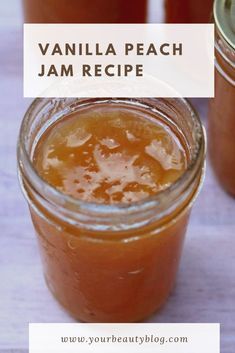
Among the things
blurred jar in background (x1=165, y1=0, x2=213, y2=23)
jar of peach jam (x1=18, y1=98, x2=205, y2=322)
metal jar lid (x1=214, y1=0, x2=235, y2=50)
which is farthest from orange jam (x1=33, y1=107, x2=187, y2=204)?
blurred jar in background (x1=165, y1=0, x2=213, y2=23)

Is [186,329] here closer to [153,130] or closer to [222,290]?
[222,290]

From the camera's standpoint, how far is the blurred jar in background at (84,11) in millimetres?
1227

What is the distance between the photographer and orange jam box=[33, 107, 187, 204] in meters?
0.98

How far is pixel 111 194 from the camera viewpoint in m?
0.97

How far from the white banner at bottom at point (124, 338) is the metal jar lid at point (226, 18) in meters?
0.36

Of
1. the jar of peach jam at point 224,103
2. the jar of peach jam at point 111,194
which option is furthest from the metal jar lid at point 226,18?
the jar of peach jam at point 111,194

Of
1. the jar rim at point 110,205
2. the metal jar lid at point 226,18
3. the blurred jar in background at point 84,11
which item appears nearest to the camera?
the jar rim at point 110,205

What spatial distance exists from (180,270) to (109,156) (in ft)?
0.72

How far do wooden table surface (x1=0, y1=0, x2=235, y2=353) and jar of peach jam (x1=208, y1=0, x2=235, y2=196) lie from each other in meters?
0.04

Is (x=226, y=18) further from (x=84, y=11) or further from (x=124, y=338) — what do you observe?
(x=124, y=338)

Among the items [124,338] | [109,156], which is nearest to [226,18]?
[109,156]

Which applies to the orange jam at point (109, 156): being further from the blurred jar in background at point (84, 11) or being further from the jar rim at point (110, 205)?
the blurred jar in background at point (84, 11)

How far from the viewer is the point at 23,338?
107cm

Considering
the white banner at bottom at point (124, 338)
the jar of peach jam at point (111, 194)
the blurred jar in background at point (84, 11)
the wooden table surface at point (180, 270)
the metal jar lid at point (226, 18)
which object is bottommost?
the white banner at bottom at point (124, 338)
